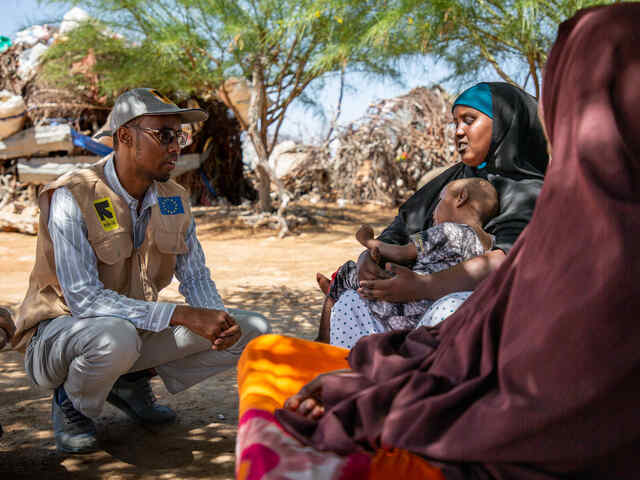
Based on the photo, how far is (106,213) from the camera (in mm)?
2562

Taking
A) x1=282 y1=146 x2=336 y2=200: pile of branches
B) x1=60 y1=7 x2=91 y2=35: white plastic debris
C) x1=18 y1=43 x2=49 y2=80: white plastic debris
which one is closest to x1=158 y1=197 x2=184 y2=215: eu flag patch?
x1=60 y1=7 x2=91 y2=35: white plastic debris

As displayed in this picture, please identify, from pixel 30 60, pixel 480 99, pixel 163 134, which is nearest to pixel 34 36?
Result: pixel 30 60

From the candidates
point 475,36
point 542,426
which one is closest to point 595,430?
point 542,426

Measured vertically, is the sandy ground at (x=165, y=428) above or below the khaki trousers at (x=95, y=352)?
below

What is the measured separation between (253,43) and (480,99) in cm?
757

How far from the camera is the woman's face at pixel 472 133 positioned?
273 cm

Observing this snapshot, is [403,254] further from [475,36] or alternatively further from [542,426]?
[475,36]

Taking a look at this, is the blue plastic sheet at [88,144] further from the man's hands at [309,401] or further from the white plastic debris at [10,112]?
the man's hands at [309,401]

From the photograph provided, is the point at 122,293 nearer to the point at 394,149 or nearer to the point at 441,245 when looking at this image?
the point at 441,245

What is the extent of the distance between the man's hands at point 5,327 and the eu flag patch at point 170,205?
33.8 inches

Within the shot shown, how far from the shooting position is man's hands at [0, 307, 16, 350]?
2.09 metres

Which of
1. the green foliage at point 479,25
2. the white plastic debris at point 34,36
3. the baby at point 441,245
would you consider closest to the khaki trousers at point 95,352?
the baby at point 441,245

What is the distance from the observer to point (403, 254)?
267 centimetres

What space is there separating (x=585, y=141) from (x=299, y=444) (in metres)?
0.98
